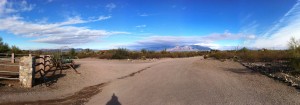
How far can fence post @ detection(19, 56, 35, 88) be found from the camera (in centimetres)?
1538

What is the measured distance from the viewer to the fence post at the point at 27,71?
15.4 m

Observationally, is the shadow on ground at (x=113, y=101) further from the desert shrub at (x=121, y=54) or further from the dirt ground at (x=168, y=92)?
the desert shrub at (x=121, y=54)

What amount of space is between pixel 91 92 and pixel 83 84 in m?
2.79

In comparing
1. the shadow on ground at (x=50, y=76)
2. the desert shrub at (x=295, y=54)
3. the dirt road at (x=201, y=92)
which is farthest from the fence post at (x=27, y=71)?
the desert shrub at (x=295, y=54)

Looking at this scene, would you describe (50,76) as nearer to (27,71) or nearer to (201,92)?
(27,71)

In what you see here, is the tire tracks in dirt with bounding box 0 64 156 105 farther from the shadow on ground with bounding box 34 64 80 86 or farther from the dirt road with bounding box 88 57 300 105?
the shadow on ground with bounding box 34 64 80 86

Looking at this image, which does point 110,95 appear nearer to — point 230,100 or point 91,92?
point 91,92

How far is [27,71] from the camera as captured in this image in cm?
1552

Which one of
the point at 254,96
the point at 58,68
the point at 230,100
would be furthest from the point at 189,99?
the point at 58,68

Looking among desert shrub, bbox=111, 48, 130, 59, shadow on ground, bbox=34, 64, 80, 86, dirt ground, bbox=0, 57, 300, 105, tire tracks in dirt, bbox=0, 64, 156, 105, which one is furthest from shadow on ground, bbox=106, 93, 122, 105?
desert shrub, bbox=111, 48, 130, 59

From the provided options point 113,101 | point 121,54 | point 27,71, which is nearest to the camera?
point 113,101

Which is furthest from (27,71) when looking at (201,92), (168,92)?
(201,92)

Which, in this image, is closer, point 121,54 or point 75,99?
point 75,99

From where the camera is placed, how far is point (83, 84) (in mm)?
16922
